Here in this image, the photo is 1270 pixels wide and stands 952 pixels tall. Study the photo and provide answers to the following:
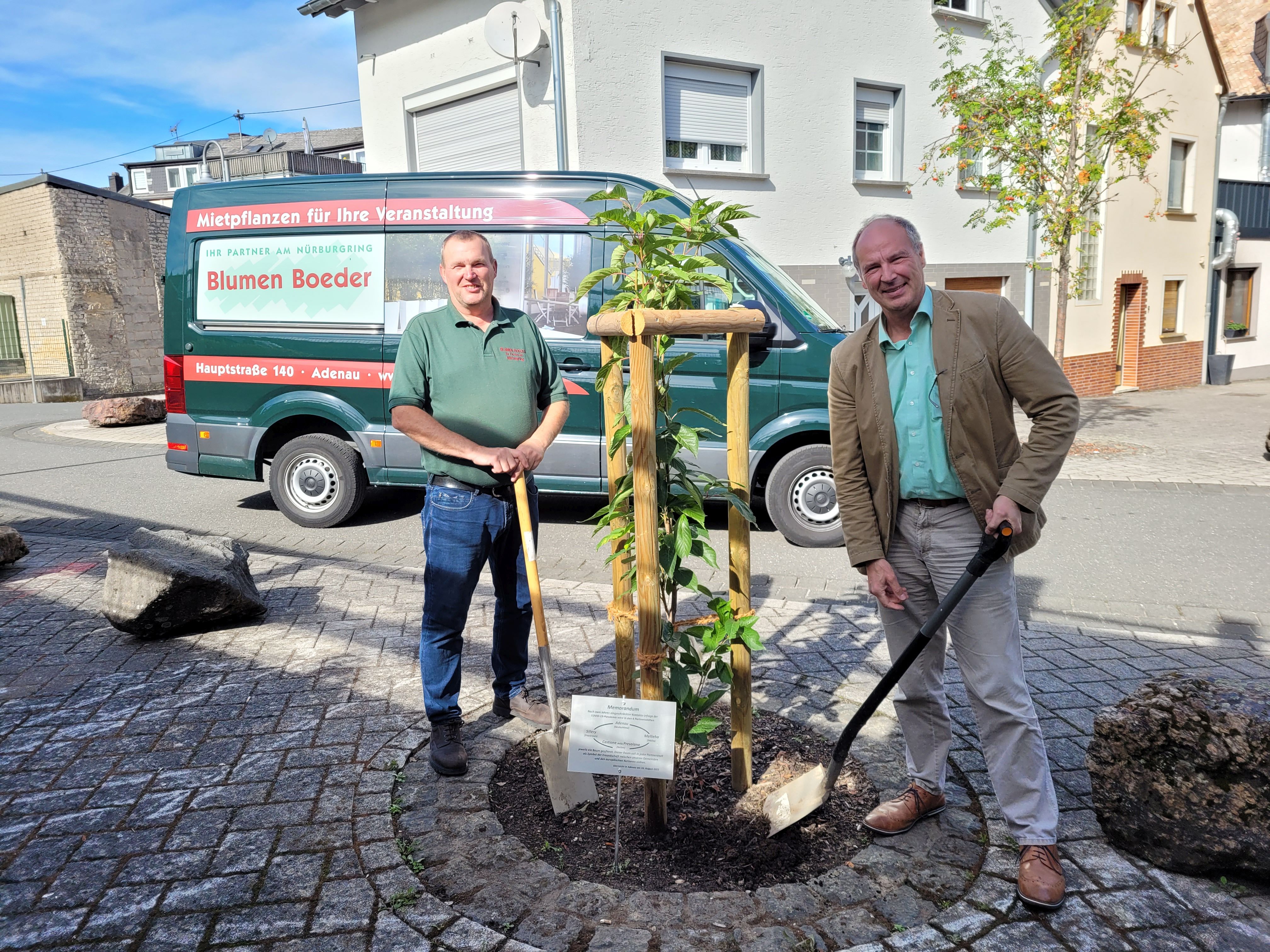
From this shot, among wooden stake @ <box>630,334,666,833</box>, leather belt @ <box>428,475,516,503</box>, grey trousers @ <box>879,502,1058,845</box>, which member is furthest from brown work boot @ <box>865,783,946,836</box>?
leather belt @ <box>428,475,516,503</box>

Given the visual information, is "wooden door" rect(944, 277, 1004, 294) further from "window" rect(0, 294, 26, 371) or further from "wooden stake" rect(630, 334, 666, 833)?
"window" rect(0, 294, 26, 371)

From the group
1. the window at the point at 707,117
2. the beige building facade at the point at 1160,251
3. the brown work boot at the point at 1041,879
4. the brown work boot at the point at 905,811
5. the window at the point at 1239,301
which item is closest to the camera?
the brown work boot at the point at 1041,879

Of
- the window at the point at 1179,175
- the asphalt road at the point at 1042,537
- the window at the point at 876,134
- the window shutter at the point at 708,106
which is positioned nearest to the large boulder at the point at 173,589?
the asphalt road at the point at 1042,537

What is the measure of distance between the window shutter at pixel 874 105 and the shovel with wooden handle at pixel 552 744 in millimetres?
13059

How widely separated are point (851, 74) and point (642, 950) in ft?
46.5

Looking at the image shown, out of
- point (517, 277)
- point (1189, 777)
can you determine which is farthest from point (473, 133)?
point (1189, 777)

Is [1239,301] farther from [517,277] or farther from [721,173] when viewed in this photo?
[517,277]

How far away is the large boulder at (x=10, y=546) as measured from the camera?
6309 mm

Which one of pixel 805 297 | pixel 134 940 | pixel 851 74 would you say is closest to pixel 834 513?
pixel 805 297

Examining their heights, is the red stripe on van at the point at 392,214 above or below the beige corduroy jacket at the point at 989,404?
above

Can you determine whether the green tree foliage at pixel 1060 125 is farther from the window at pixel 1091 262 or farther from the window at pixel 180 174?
the window at pixel 180 174

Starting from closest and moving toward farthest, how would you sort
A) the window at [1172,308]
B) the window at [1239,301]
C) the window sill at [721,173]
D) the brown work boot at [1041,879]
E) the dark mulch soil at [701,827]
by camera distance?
1. the brown work boot at [1041,879]
2. the dark mulch soil at [701,827]
3. the window sill at [721,173]
4. the window at [1172,308]
5. the window at [1239,301]

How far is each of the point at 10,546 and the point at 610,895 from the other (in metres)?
5.67

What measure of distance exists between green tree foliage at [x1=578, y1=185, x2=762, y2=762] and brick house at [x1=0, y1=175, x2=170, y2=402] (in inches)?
898
